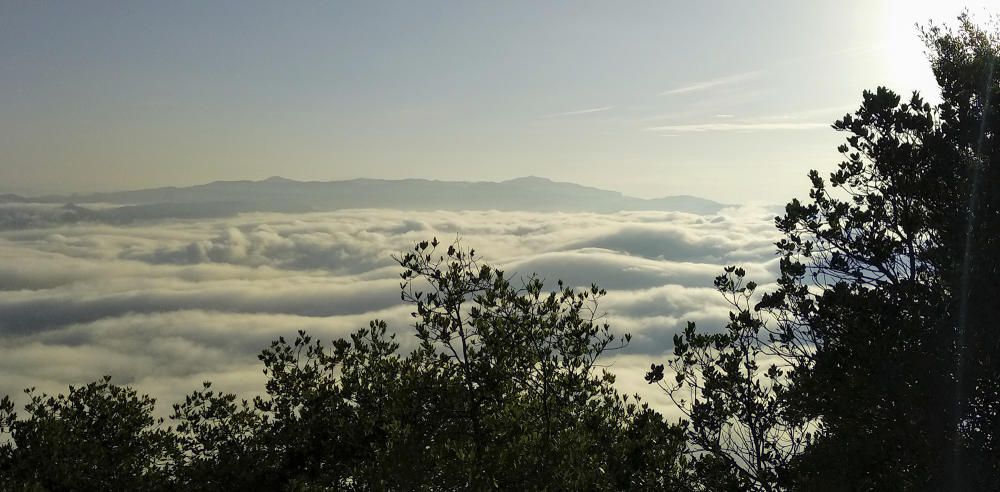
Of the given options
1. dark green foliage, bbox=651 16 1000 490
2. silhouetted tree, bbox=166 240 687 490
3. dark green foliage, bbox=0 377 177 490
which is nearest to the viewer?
dark green foliage, bbox=651 16 1000 490

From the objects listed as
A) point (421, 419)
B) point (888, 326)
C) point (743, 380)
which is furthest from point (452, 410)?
point (888, 326)

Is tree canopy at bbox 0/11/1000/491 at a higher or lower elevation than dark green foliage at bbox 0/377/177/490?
higher

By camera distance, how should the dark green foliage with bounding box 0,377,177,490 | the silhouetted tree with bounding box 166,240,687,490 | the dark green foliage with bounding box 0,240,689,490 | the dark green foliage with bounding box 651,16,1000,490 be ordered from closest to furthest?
the dark green foliage with bounding box 651,16,1000,490
the silhouetted tree with bounding box 166,240,687,490
the dark green foliage with bounding box 0,240,689,490
the dark green foliage with bounding box 0,377,177,490

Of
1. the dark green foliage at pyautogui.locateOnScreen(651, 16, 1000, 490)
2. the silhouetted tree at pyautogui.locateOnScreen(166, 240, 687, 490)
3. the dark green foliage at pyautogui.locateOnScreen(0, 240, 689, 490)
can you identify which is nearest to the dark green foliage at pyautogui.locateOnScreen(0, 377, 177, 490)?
the dark green foliage at pyautogui.locateOnScreen(0, 240, 689, 490)

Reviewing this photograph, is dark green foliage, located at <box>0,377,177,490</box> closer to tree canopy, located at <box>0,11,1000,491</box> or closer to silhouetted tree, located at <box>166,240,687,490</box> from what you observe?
tree canopy, located at <box>0,11,1000,491</box>

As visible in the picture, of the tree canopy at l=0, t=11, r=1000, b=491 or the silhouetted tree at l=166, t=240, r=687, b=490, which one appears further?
the silhouetted tree at l=166, t=240, r=687, b=490

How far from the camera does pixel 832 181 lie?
43.8 ft

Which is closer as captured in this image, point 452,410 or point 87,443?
point 452,410

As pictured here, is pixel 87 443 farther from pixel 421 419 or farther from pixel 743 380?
pixel 743 380

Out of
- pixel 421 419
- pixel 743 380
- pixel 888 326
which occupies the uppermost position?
pixel 888 326

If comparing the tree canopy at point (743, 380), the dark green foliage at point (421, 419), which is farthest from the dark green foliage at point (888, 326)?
the dark green foliage at point (421, 419)

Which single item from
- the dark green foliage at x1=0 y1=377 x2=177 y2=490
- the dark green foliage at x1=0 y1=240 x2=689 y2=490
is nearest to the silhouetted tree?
the dark green foliage at x1=0 y1=240 x2=689 y2=490

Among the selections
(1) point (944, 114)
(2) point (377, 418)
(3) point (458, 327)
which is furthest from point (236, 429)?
(1) point (944, 114)

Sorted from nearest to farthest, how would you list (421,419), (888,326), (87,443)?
(888,326) → (421,419) → (87,443)
